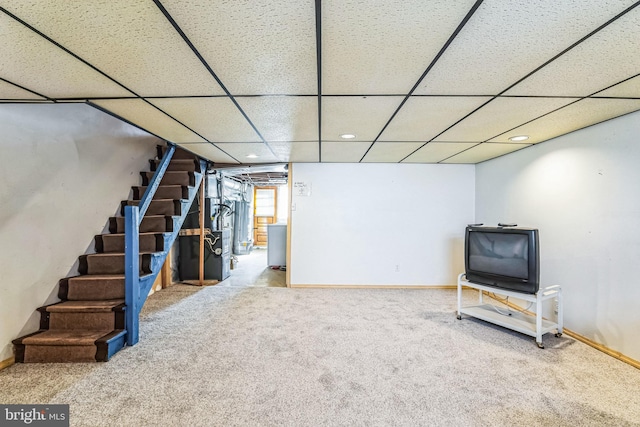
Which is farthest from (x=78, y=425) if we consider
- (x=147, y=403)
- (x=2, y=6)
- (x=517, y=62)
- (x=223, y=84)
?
(x=517, y=62)

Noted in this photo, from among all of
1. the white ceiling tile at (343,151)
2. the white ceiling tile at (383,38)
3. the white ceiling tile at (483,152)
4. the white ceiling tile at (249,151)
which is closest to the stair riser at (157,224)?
the white ceiling tile at (249,151)

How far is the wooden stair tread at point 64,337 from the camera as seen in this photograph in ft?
6.79

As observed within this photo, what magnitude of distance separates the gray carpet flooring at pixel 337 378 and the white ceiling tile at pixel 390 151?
2.05 m

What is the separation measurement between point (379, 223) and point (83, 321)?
3764 mm

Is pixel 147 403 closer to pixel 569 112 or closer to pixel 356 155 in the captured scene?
pixel 356 155

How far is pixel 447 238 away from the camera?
169 inches

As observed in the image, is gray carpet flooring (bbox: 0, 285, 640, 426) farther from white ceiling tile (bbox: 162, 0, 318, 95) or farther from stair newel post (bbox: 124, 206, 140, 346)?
white ceiling tile (bbox: 162, 0, 318, 95)

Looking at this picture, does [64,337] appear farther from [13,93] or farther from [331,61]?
[331,61]

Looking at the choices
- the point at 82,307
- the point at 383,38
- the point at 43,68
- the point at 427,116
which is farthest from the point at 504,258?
the point at 82,307

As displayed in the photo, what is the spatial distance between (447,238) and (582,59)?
3226mm

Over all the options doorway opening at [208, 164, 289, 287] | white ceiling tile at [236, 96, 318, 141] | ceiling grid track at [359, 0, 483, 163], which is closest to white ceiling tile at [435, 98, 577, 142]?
ceiling grid track at [359, 0, 483, 163]

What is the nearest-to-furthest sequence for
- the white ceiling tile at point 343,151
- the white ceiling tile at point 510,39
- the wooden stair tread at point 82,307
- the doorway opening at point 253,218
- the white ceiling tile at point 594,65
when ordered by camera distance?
1. the white ceiling tile at point 510,39
2. the white ceiling tile at point 594,65
3. the wooden stair tread at point 82,307
4. the white ceiling tile at point 343,151
5. the doorway opening at point 253,218

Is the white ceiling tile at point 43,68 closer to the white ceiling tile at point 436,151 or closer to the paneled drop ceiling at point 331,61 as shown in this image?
the paneled drop ceiling at point 331,61

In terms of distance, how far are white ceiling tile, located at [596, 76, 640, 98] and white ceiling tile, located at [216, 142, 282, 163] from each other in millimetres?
2989
